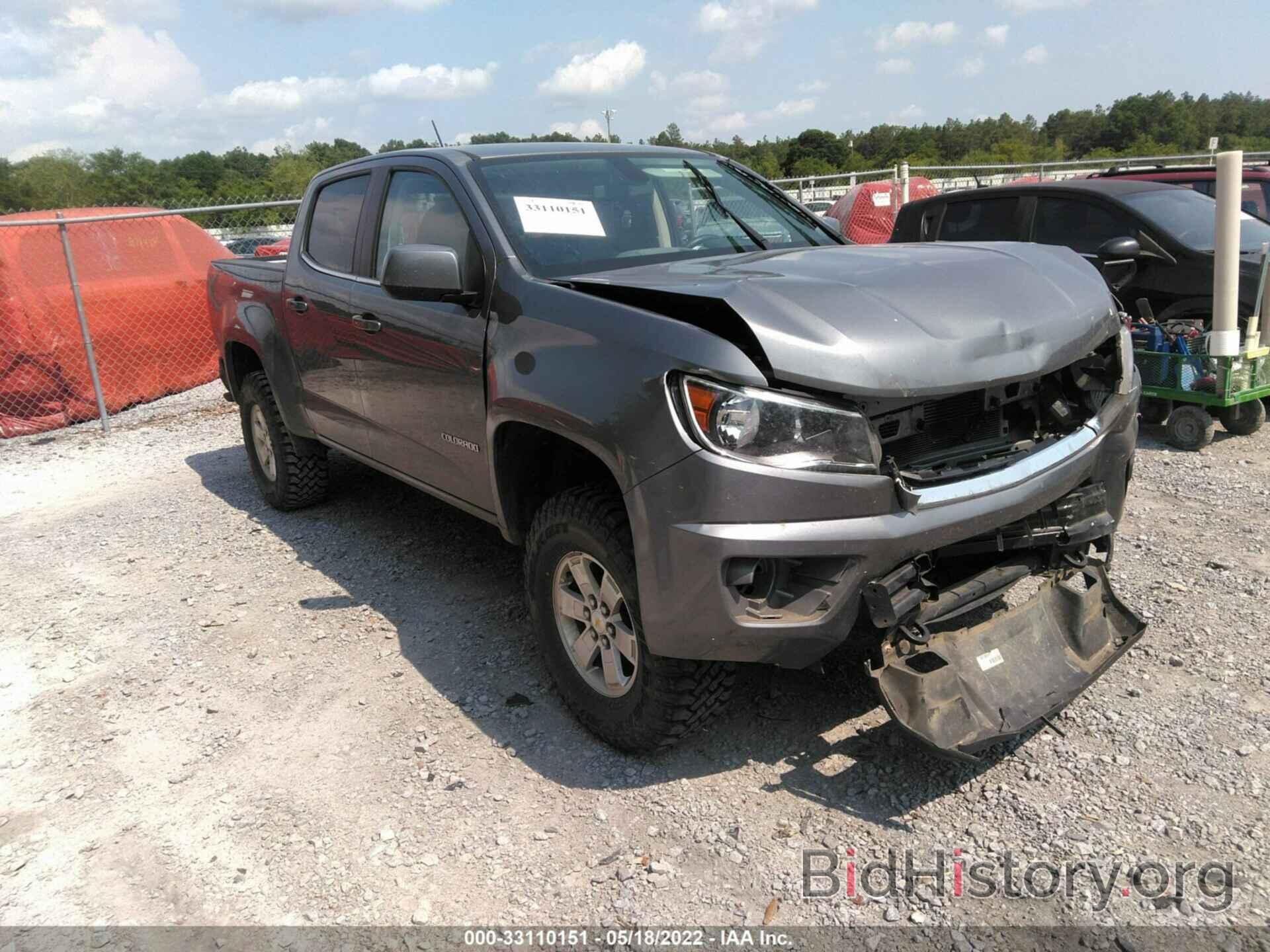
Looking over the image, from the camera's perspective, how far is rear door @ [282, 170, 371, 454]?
14.9ft

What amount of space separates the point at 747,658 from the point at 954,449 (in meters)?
0.91

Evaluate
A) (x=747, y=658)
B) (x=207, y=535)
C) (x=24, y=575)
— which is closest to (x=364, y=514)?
(x=207, y=535)

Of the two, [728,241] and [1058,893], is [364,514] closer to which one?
[728,241]

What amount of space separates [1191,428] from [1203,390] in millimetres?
249

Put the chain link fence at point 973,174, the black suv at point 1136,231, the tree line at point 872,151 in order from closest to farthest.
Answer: the black suv at point 1136,231 < the chain link fence at point 973,174 < the tree line at point 872,151

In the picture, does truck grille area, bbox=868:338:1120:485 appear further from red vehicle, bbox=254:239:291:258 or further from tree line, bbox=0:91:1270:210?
tree line, bbox=0:91:1270:210

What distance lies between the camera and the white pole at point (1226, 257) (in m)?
5.53

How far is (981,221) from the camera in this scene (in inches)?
308

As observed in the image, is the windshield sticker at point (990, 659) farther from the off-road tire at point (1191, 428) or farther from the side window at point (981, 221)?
→ the side window at point (981, 221)

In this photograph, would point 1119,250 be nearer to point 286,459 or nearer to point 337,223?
point 337,223

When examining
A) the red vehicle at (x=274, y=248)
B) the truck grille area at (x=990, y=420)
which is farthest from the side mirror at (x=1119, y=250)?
the red vehicle at (x=274, y=248)

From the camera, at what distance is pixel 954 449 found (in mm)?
2854

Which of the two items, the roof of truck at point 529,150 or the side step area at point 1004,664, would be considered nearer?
the side step area at point 1004,664
